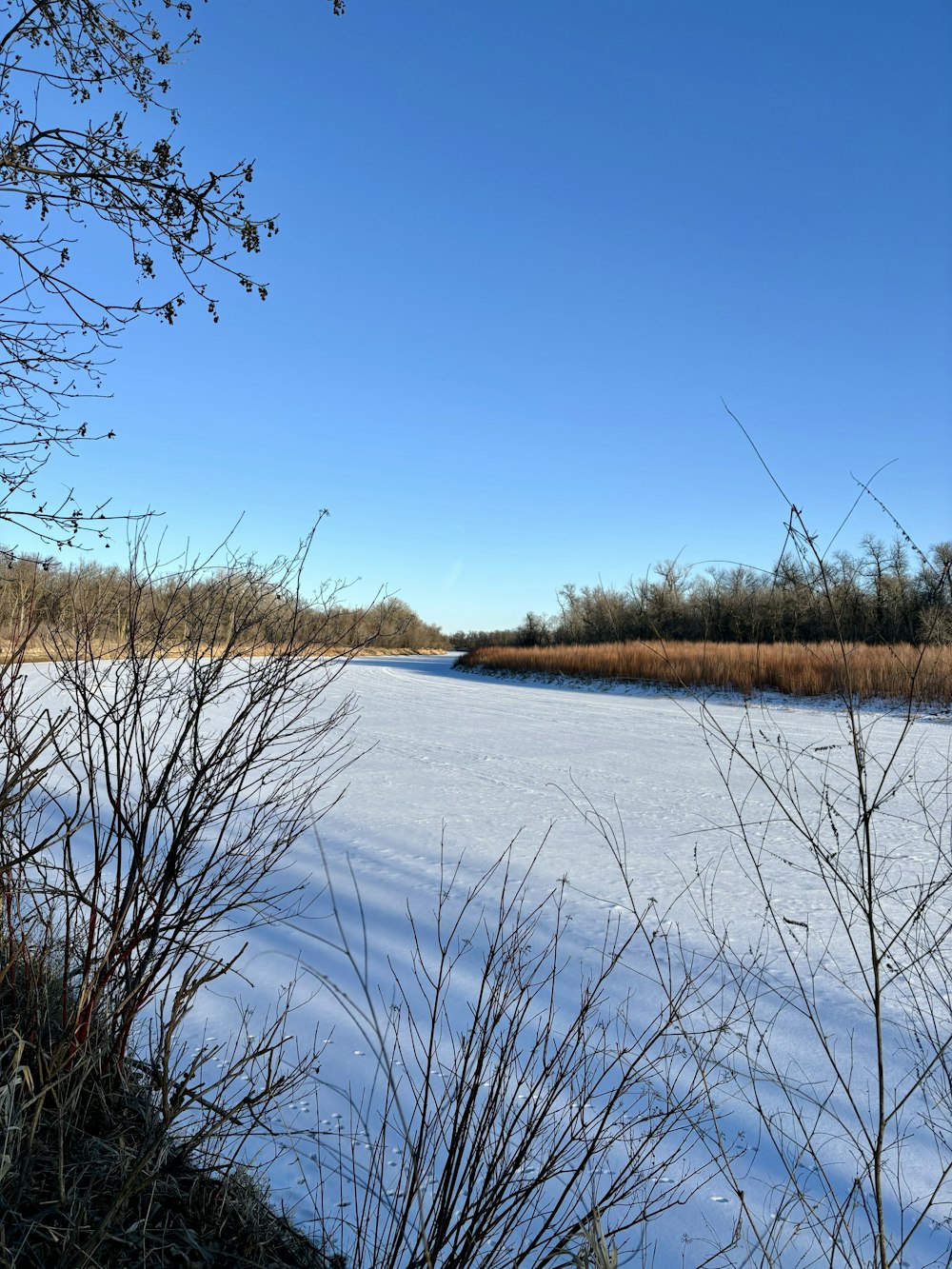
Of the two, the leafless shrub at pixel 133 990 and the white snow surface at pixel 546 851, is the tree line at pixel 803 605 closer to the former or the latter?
the white snow surface at pixel 546 851

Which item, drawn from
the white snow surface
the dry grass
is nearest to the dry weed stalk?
the white snow surface

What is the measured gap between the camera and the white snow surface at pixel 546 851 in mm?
2559

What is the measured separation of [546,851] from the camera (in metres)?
5.88

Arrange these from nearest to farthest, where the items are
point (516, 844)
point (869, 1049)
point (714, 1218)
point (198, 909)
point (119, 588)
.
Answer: point (714, 1218), point (198, 909), point (119, 588), point (869, 1049), point (516, 844)

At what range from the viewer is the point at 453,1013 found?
347cm

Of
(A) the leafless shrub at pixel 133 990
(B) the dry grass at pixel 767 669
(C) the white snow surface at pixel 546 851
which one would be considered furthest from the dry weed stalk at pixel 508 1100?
(B) the dry grass at pixel 767 669

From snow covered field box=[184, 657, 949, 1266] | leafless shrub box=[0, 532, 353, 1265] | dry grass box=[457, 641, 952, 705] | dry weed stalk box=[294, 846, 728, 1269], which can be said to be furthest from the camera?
dry grass box=[457, 641, 952, 705]

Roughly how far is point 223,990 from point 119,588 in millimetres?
2084

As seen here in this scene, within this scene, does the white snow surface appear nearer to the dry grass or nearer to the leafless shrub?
the leafless shrub

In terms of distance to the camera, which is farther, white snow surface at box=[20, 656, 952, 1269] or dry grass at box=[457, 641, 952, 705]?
dry grass at box=[457, 641, 952, 705]

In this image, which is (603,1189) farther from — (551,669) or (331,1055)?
(551,669)

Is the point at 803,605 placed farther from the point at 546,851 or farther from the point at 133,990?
the point at 546,851

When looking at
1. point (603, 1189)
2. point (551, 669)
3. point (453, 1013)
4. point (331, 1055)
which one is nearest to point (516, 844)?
point (453, 1013)

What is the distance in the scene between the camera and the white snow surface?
2559 millimetres
